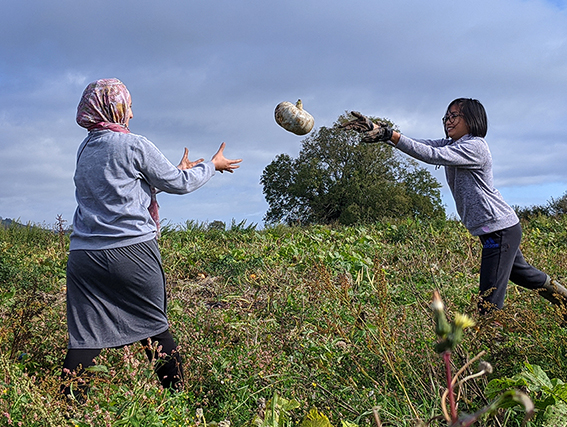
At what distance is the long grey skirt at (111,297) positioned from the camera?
2732 mm

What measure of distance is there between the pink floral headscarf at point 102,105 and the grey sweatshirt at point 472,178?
202 centimetres

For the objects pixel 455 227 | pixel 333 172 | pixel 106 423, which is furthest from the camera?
pixel 333 172

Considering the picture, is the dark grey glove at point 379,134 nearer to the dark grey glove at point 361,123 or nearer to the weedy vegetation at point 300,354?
the dark grey glove at point 361,123

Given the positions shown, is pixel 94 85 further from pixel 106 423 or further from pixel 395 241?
pixel 395 241

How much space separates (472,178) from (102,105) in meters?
2.68

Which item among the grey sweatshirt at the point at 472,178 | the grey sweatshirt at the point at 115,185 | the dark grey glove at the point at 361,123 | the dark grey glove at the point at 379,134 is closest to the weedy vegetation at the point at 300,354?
the grey sweatshirt at the point at 472,178

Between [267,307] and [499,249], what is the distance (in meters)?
1.94

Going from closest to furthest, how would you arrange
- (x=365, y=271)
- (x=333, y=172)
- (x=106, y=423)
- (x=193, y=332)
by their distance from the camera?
(x=106, y=423), (x=193, y=332), (x=365, y=271), (x=333, y=172)

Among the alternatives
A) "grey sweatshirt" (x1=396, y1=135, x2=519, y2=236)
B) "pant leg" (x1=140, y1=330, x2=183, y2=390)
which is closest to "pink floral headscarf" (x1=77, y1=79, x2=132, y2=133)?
"pant leg" (x1=140, y1=330, x2=183, y2=390)

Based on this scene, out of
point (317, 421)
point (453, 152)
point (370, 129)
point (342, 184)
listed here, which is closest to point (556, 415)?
point (317, 421)

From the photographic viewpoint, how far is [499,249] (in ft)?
12.2

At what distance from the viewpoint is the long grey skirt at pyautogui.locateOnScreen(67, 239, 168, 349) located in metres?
2.73

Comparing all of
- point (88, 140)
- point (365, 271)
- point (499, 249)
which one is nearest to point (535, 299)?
point (499, 249)

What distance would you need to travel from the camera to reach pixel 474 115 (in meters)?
3.89
